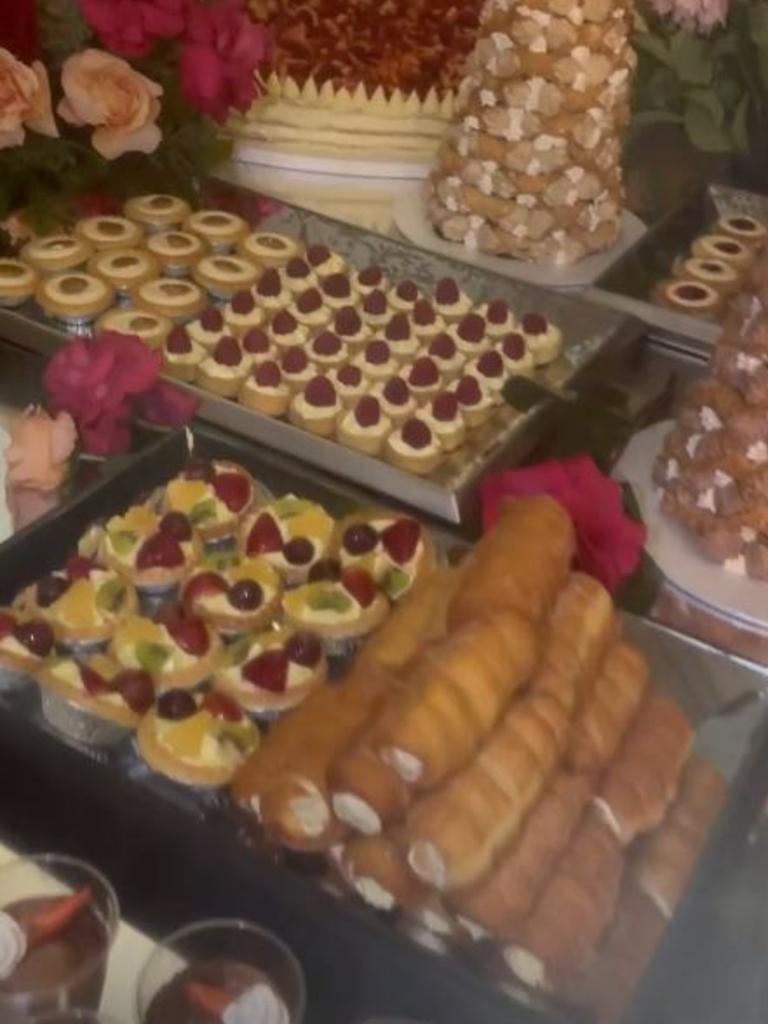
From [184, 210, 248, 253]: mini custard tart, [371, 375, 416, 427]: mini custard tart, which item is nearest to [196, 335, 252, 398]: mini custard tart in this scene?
[371, 375, 416, 427]: mini custard tart

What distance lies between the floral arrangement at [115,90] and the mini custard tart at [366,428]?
1.22 feet

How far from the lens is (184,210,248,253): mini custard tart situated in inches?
56.6

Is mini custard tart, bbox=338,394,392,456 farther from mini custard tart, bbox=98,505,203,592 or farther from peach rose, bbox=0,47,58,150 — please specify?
peach rose, bbox=0,47,58,150

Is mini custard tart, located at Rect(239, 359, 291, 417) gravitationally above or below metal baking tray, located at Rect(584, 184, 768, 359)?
below

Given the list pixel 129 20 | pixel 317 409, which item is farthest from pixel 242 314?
pixel 129 20

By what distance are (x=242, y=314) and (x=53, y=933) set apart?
70 cm

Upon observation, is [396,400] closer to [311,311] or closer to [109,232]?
[311,311]

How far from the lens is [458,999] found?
0.73 m

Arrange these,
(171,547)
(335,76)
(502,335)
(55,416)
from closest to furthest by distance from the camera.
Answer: (171,547) → (55,416) → (502,335) → (335,76)

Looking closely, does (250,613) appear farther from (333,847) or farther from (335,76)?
(335,76)

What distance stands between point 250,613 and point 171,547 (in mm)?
76

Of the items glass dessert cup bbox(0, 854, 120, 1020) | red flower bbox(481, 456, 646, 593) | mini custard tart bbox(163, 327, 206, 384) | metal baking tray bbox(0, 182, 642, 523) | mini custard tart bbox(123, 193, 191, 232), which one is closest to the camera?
glass dessert cup bbox(0, 854, 120, 1020)

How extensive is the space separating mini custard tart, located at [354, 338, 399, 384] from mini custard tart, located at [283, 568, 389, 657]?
0.31m

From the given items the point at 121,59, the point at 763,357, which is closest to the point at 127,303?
the point at 121,59
